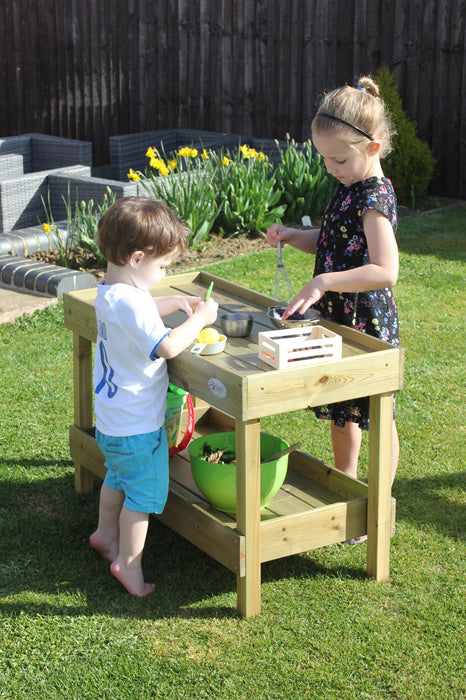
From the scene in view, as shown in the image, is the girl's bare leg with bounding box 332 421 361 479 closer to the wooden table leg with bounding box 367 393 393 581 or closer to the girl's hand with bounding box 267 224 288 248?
the wooden table leg with bounding box 367 393 393 581

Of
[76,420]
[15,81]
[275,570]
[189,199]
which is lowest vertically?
[275,570]

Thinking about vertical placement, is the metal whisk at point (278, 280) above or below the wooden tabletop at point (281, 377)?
above

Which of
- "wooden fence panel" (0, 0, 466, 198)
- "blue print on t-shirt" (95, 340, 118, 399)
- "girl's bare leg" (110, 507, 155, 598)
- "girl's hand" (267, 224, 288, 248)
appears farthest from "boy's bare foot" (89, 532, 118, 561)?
"wooden fence panel" (0, 0, 466, 198)

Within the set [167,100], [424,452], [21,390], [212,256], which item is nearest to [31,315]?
[21,390]

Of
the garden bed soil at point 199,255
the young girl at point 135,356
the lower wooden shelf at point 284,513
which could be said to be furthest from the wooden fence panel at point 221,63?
the young girl at point 135,356

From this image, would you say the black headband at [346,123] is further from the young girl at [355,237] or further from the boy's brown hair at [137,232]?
the boy's brown hair at [137,232]

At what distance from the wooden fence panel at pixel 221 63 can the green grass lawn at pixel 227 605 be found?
5669mm

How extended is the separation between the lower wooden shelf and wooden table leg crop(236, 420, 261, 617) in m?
0.03

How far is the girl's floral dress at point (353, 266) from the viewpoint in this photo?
3010 mm

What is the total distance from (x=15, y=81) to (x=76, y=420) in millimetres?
10404

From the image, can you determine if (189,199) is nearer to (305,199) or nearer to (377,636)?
(305,199)

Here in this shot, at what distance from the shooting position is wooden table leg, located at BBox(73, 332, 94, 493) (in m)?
3.54

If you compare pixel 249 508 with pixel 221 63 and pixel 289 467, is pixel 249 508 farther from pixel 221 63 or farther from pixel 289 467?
pixel 221 63

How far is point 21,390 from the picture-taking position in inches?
180
